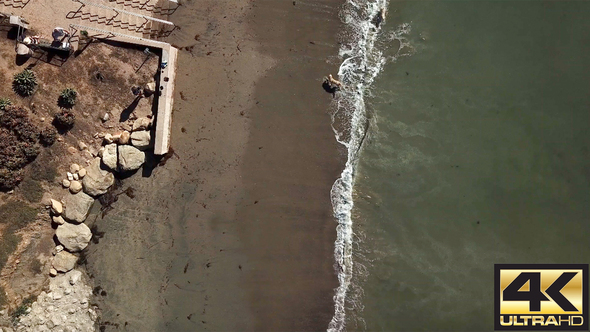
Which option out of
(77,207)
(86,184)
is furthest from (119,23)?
(77,207)

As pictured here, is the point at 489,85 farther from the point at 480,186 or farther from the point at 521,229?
the point at 521,229

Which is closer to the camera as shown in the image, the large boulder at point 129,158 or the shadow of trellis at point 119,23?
the shadow of trellis at point 119,23

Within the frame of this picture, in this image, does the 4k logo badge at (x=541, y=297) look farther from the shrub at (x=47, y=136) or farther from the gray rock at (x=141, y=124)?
the shrub at (x=47, y=136)

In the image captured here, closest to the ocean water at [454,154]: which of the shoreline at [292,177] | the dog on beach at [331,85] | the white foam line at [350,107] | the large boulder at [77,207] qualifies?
the white foam line at [350,107]

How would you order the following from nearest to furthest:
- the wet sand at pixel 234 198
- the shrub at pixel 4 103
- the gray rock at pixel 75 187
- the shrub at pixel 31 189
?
the shrub at pixel 4 103 < the shrub at pixel 31 189 < the gray rock at pixel 75 187 < the wet sand at pixel 234 198

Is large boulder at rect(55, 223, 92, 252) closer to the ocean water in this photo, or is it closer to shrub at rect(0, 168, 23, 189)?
shrub at rect(0, 168, 23, 189)

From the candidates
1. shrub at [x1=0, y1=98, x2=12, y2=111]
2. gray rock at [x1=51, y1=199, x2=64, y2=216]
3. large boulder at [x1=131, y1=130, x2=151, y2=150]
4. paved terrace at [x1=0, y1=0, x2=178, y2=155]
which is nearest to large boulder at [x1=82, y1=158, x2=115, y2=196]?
gray rock at [x1=51, y1=199, x2=64, y2=216]
